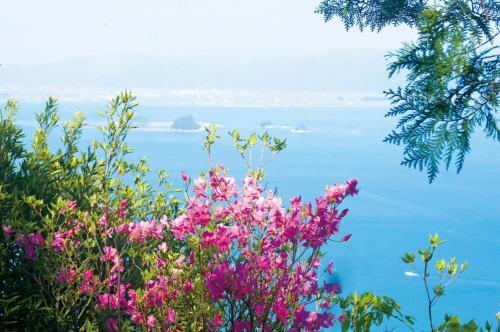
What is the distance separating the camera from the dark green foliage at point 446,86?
2.24m

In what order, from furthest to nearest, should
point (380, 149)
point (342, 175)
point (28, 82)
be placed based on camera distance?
point (28, 82) < point (380, 149) < point (342, 175)

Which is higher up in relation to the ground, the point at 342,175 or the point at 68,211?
the point at 68,211

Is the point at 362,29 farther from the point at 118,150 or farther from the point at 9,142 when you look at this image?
the point at 9,142

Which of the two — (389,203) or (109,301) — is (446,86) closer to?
(109,301)

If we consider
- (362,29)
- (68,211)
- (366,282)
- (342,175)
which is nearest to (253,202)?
(68,211)

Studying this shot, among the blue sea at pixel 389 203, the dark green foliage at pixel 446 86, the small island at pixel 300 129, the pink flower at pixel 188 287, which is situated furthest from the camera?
the small island at pixel 300 129

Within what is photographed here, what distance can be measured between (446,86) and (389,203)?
52589 mm

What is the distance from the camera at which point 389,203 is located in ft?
175

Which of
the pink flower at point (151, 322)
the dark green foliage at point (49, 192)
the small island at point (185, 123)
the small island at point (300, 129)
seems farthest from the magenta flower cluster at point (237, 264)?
the small island at point (300, 129)

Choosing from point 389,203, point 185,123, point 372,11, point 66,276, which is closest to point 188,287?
point 66,276

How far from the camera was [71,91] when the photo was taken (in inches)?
5778

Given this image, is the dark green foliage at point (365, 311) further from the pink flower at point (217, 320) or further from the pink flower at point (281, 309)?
the pink flower at point (217, 320)

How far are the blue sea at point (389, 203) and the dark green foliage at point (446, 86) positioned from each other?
19.3 metres

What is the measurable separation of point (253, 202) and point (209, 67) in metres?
168
